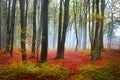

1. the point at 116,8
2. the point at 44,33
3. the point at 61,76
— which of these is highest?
the point at 116,8

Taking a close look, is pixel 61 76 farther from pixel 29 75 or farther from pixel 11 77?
pixel 11 77

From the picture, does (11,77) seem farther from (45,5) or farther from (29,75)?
(45,5)

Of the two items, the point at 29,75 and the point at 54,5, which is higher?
the point at 54,5

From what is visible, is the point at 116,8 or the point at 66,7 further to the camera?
the point at 116,8

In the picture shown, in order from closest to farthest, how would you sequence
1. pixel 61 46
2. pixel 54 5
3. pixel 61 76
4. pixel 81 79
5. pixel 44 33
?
pixel 81 79, pixel 61 76, pixel 44 33, pixel 61 46, pixel 54 5

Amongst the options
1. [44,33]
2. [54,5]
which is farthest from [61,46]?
[54,5]

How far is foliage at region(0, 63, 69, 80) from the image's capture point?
1169 centimetres

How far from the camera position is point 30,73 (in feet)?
40.7

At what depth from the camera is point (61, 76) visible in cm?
1208

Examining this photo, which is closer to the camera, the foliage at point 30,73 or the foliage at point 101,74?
the foliage at point 101,74

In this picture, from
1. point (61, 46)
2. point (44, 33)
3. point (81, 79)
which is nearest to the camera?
point (81, 79)

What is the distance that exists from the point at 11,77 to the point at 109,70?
5.78 m

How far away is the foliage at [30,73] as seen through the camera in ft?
38.3

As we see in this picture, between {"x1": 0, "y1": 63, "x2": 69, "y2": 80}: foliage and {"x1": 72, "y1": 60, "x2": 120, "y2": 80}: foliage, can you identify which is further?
{"x1": 0, "y1": 63, "x2": 69, "y2": 80}: foliage
